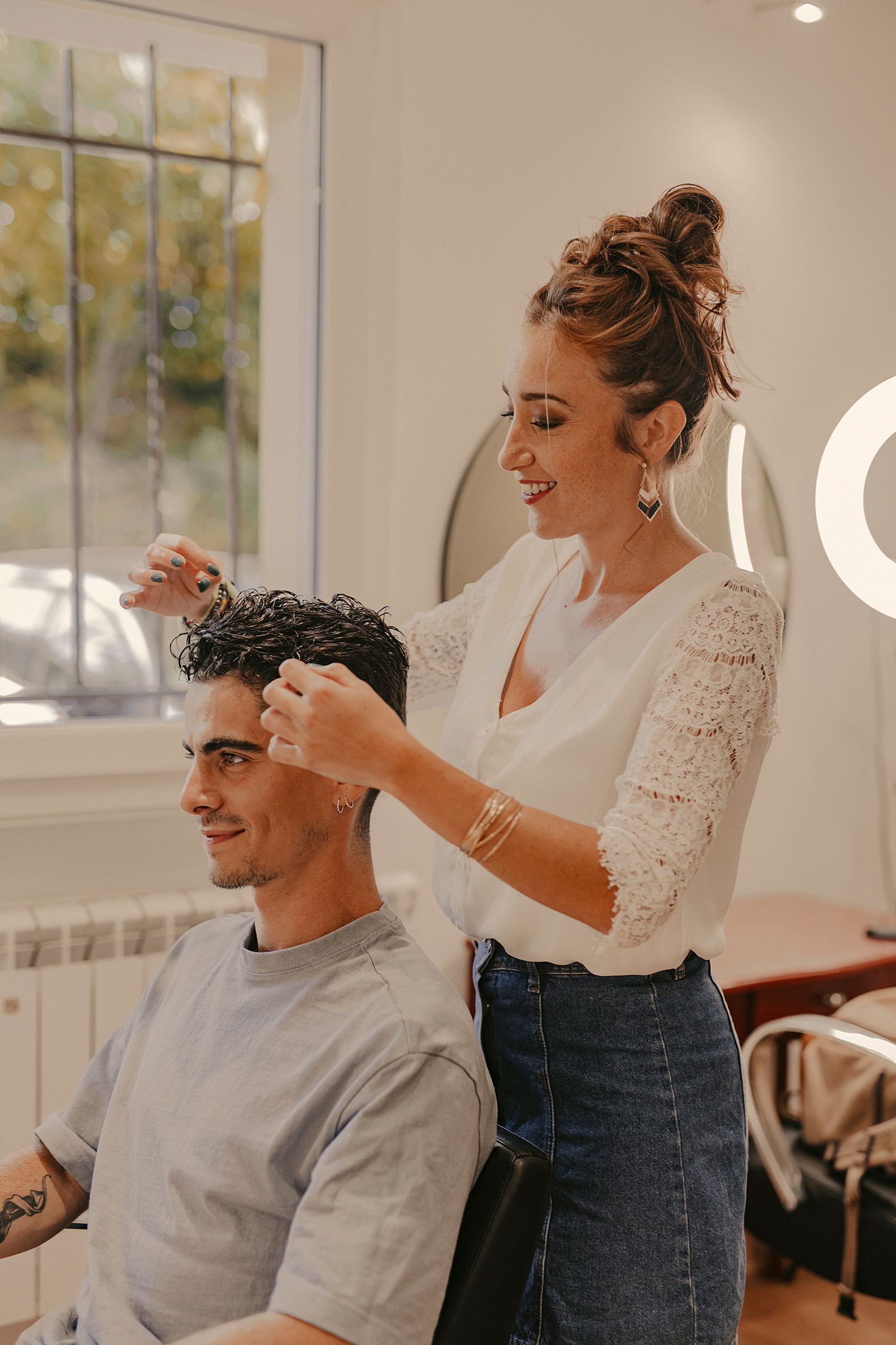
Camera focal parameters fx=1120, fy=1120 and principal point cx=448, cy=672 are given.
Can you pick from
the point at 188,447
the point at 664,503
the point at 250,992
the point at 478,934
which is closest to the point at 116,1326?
the point at 250,992

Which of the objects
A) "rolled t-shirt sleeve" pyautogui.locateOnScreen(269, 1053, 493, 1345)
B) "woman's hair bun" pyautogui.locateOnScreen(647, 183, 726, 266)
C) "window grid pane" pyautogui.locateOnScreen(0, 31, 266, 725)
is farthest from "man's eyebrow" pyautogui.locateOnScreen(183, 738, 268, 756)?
"window grid pane" pyautogui.locateOnScreen(0, 31, 266, 725)

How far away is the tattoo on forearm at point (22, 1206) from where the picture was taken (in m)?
1.29

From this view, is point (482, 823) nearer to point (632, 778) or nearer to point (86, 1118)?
point (632, 778)

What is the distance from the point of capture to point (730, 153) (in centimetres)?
269

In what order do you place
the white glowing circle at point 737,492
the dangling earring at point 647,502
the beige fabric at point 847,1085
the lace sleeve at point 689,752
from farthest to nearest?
the white glowing circle at point 737,492
the beige fabric at point 847,1085
the dangling earring at point 647,502
the lace sleeve at point 689,752

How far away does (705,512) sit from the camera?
2453mm

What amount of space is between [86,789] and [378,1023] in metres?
1.13

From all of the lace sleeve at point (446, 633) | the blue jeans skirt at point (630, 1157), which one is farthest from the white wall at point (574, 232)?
the blue jeans skirt at point (630, 1157)

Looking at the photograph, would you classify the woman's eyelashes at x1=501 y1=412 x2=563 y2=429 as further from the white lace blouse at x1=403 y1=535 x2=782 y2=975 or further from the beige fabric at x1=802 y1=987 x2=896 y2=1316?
the beige fabric at x1=802 y1=987 x2=896 y2=1316

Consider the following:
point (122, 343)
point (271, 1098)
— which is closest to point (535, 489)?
point (271, 1098)

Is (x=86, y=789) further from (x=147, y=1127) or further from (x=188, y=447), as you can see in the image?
(x=188, y=447)

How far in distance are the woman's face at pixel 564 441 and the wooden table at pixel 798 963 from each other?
1.20 m

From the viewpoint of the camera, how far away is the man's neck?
1270mm

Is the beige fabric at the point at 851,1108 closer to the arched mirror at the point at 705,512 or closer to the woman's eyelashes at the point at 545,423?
the arched mirror at the point at 705,512
